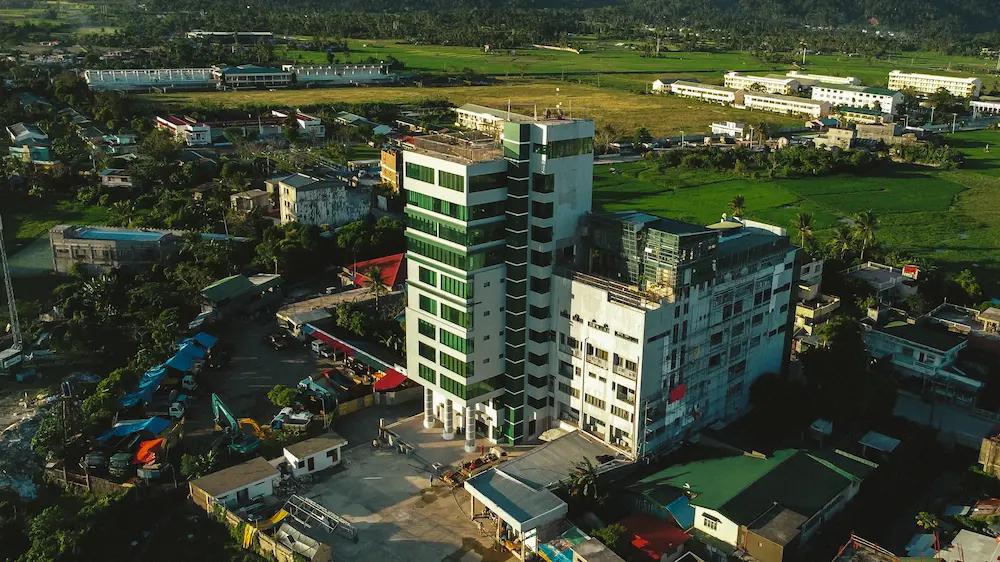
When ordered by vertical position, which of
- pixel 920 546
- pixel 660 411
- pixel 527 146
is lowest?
A: pixel 920 546

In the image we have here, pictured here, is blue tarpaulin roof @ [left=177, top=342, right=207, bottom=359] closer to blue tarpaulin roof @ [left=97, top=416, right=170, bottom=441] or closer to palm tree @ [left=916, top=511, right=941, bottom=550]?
blue tarpaulin roof @ [left=97, top=416, right=170, bottom=441]

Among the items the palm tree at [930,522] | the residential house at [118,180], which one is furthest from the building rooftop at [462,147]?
the residential house at [118,180]

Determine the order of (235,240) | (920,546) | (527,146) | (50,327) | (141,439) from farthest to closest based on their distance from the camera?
(235,240)
(50,327)
(141,439)
(527,146)
(920,546)

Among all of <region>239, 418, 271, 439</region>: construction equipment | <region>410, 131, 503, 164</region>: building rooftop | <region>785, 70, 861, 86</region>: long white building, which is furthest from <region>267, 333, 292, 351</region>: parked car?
<region>785, 70, 861, 86</region>: long white building

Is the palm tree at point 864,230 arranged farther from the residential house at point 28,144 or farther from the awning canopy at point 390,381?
the residential house at point 28,144

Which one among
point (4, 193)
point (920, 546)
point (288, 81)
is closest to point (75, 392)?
point (920, 546)

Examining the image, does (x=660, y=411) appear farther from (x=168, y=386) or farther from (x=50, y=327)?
(x=50, y=327)
